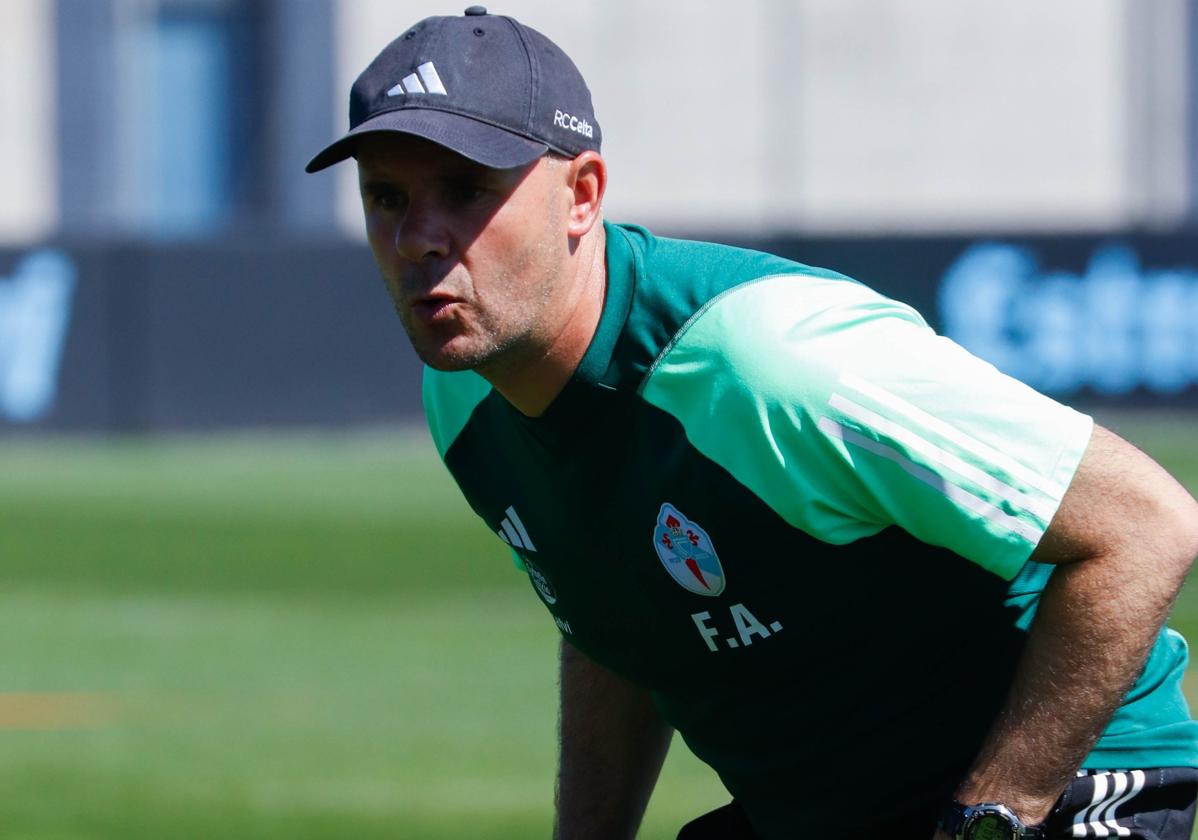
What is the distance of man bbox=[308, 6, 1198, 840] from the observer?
3.29 m

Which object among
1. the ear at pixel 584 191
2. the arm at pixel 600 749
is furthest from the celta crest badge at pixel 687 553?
the arm at pixel 600 749

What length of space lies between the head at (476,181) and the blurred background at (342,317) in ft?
12.0

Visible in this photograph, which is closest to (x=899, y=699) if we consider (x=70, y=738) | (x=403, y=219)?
(x=403, y=219)

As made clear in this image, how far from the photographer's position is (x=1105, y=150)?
93.0ft

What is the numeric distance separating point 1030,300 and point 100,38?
14.4m

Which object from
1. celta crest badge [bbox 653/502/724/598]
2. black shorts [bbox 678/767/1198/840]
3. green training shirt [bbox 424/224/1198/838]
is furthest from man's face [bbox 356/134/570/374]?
black shorts [bbox 678/767/1198/840]

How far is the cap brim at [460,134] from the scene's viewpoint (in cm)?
Answer: 345

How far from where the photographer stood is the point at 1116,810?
369cm

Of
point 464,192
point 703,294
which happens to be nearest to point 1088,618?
point 703,294

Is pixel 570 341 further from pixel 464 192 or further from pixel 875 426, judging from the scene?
pixel 875 426

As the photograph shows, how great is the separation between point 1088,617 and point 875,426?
0.45 metres

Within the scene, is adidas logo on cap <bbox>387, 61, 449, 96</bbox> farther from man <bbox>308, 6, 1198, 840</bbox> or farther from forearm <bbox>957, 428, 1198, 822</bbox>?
forearm <bbox>957, 428, 1198, 822</bbox>

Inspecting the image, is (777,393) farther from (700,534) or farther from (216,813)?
(216,813)

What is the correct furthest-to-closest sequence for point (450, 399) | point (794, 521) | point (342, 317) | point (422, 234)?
point (342, 317)
point (450, 399)
point (422, 234)
point (794, 521)
